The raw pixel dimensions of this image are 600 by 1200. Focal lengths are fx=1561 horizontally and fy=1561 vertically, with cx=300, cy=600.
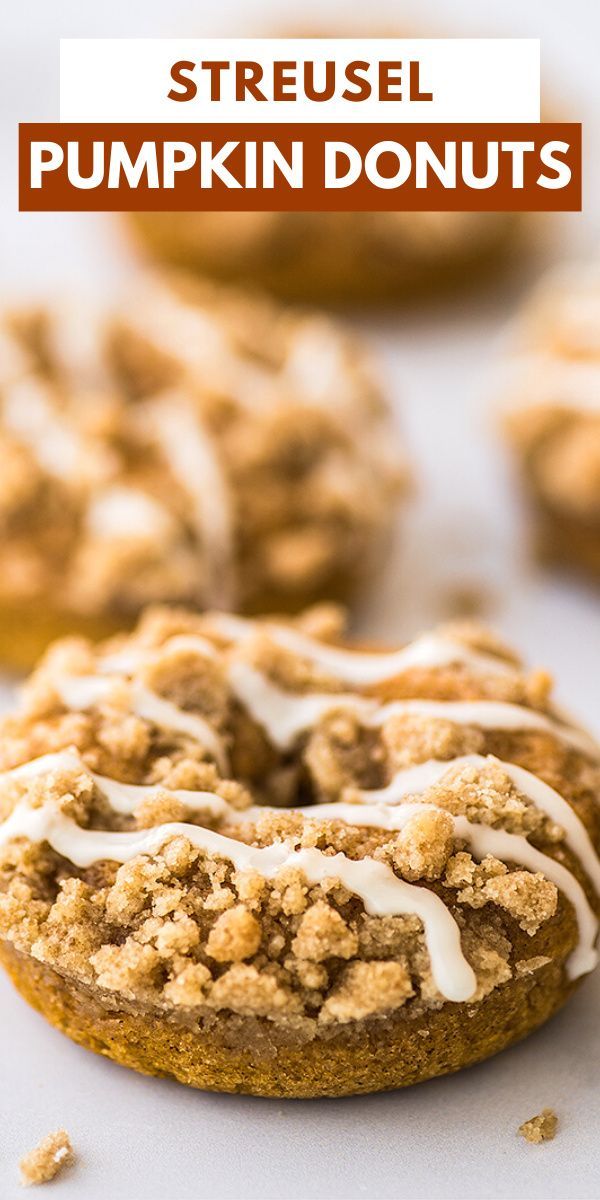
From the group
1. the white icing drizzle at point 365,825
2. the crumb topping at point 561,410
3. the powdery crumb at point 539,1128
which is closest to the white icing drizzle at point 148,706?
the white icing drizzle at point 365,825

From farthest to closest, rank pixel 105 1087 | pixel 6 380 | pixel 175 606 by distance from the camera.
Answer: pixel 6 380, pixel 175 606, pixel 105 1087

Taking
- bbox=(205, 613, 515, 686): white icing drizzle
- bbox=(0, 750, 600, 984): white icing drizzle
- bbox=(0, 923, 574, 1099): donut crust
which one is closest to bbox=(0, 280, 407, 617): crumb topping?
bbox=(205, 613, 515, 686): white icing drizzle

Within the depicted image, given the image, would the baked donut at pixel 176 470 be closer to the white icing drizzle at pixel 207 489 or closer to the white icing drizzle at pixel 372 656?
the white icing drizzle at pixel 207 489

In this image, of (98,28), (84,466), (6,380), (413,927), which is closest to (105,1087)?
(413,927)

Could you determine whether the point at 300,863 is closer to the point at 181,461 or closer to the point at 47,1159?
the point at 47,1159

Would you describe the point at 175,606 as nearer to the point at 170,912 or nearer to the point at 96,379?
the point at 96,379
